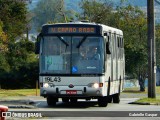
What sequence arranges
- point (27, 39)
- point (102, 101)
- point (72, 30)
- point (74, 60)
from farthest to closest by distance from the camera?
point (27, 39) < point (102, 101) < point (72, 30) < point (74, 60)

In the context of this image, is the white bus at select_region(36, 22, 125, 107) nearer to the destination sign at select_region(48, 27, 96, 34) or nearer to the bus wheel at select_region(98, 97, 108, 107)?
the destination sign at select_region(48, 27, 96, 34)

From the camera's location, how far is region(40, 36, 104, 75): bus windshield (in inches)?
985

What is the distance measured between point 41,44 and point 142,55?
49.9 m

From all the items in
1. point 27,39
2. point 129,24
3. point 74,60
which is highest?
point 129,24

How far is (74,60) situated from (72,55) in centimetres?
22

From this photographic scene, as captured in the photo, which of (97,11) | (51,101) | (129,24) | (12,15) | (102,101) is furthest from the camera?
(129,24)

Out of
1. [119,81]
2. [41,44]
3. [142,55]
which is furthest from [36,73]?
[41,44]

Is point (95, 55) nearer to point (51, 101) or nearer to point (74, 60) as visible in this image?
point (74, 60)

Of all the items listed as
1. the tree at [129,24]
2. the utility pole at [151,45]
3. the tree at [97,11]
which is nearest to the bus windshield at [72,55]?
the utility pole at [151,45]

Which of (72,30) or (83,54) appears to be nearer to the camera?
(83,54)

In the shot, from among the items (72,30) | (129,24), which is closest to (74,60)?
(72,30)

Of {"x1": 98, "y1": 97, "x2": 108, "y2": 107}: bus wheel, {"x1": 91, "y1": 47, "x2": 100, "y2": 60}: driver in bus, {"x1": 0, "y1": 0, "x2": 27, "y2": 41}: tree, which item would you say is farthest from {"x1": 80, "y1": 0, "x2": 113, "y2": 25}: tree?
{"x1": 91, "y1": 47, "x2": 100, "y2": 60}: driver in bus

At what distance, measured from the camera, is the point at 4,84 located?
223 ft

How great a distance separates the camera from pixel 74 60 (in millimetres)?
25141
